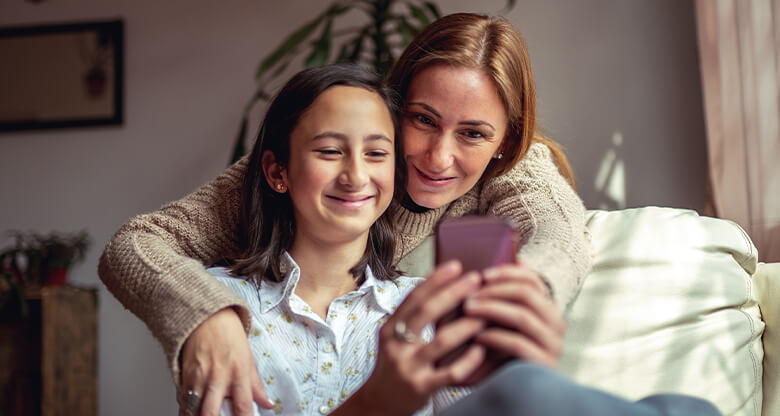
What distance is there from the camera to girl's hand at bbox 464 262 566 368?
0.62 meters

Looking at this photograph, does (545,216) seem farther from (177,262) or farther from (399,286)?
(177,262)

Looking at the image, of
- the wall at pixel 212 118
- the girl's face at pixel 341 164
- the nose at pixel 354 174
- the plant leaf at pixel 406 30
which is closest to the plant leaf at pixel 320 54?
the plant leaf at pixel 406 30

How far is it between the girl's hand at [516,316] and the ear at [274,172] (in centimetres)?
66

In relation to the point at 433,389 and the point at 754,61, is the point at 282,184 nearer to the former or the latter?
the point at 433,389

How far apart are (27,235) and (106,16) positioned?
1064 millimetres

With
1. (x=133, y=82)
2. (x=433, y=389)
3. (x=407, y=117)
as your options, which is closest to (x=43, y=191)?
(x=133, y=82)

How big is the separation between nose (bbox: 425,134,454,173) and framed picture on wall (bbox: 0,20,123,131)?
227cm

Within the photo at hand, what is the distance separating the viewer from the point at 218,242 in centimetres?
129

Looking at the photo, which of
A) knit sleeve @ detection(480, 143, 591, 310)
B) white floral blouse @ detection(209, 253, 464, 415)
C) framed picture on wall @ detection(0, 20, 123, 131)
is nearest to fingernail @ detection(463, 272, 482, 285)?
knit sleeve @ detection(480, 143, 591, 310)

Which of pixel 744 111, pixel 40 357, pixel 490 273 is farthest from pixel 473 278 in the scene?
pixel 40 357

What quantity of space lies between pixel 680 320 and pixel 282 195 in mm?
744

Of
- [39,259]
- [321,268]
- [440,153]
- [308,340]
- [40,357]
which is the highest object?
[440,153]

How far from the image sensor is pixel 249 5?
300 cm

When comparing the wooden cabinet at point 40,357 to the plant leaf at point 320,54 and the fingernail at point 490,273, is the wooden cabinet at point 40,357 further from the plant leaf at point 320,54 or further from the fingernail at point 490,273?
the fingernail at point 490,273
